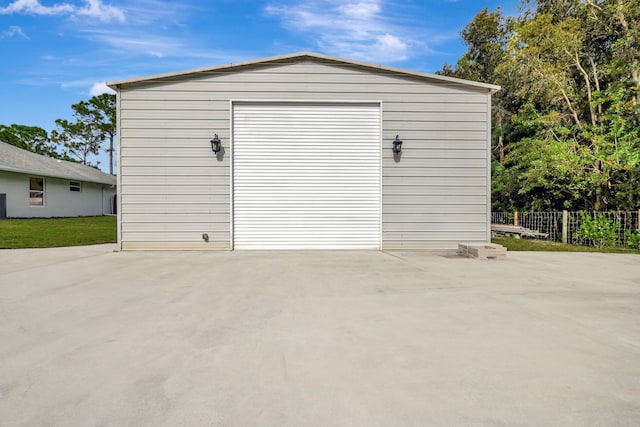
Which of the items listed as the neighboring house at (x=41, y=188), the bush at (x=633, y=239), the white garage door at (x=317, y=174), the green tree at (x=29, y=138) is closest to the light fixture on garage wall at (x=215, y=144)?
the white garage door at (x=317, y=174)

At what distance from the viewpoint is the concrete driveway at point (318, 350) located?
5.20 ft

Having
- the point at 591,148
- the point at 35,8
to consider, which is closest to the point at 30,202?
the point at 35,8

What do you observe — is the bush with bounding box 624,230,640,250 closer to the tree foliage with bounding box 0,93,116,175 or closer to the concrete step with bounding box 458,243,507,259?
the concrete step with bounding box 458,243,507,259

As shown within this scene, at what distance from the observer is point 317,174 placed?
23.9 feet

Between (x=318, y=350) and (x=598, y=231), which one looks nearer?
(x=318, y=350)

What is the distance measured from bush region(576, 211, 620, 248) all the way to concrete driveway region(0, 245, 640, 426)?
4.94 m

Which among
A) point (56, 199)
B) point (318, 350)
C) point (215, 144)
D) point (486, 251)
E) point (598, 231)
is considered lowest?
point (318, 350)

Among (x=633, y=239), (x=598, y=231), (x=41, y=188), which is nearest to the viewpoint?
(x=633, y=239)

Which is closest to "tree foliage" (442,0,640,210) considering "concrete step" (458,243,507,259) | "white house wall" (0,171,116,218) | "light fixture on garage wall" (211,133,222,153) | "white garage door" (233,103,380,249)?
"concrete step" (458,243,507,259)

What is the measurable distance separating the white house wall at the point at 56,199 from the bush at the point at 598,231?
2115 centimetres

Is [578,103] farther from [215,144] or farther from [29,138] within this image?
[29,138]

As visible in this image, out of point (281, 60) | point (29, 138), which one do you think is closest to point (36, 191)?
point (281, 60)

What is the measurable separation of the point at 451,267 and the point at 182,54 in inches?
382

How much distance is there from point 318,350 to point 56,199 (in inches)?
805
